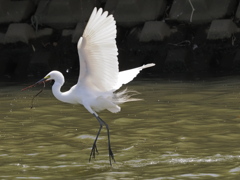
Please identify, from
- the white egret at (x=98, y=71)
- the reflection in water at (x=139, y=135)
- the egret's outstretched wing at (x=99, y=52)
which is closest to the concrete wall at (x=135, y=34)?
the reflection in water at (x=139, y=135)

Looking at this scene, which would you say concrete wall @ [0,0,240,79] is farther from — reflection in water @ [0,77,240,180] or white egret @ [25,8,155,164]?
white egret @ [25,8,155,164]

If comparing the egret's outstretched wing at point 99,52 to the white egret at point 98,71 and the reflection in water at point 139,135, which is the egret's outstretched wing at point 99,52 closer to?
the white egret at point 98,71

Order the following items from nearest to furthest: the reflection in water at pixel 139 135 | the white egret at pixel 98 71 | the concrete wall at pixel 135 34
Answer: the reflection in water at pixel 139 135 → the white egret at pixel 98 71 → the concrete wall at pixel 135 34

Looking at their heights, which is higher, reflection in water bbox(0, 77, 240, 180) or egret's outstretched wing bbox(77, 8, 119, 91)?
egret's outstretched wing bbox(77, 8, 119, 91)

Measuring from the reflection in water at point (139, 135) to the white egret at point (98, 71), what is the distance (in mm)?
339

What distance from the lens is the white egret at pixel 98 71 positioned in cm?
644

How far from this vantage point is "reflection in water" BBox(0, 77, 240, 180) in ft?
20.7

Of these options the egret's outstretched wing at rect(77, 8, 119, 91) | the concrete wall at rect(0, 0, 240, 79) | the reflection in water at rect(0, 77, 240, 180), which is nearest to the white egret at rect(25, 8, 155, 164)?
the egret's outstretched wing at rect(77, 8, 119, 91)

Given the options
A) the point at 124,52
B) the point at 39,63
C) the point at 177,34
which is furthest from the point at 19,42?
the point at 177,34

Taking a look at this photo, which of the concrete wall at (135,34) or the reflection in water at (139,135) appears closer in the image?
the reflection in water at (139,135)

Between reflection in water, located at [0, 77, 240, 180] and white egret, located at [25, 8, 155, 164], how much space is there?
1.11 ft

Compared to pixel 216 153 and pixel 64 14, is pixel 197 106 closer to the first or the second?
pixel 216 153

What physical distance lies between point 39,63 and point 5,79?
30.3 inches

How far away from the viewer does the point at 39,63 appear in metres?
12.8
